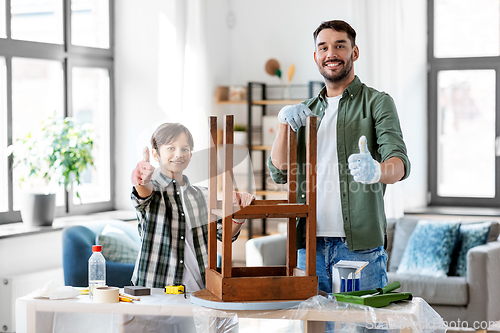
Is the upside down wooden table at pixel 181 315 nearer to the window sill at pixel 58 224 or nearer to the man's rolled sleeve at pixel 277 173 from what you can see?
the man's rolled sleeve at pixel 277 173

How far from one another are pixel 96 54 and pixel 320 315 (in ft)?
10.6

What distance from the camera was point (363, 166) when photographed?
156cm

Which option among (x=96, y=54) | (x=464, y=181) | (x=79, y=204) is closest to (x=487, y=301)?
(x=464, y=181)

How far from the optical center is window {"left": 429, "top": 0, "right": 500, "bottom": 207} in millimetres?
4586

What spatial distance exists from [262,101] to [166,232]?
298 centimetres

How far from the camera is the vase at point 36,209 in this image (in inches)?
140

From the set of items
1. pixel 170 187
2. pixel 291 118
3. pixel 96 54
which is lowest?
pixel 170 187

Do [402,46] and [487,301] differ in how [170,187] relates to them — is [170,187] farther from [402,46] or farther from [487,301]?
[402,46]

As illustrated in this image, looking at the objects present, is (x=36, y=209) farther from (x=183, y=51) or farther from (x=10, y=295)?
(x=183, y=51)

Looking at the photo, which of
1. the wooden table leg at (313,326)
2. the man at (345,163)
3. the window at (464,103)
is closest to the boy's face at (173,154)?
the man at (345,163)

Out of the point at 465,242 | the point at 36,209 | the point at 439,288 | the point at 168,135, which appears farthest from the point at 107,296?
the point at 465,242

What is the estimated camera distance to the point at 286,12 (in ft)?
16.1

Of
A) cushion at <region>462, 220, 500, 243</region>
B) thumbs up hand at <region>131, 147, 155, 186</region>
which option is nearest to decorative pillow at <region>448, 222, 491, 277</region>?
cushion at <region>462, 220, 500, 243</region>

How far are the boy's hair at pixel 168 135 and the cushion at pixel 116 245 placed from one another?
136 centimetres
